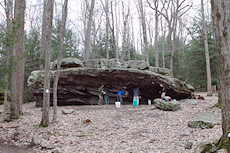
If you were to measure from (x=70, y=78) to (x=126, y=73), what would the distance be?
4.36 meters

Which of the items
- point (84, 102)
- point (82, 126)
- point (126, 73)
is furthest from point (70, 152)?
point (84, 102)

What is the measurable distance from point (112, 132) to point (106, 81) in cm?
720

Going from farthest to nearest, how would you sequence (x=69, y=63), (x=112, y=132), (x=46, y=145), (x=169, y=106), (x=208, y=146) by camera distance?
(x=69, y=63) < (x=169, y=106) < (x=112, y=132) < (x=46, y=145) < (x=208, y=146)

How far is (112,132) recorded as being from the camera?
740cm

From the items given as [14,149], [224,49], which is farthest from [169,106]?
[14,149]

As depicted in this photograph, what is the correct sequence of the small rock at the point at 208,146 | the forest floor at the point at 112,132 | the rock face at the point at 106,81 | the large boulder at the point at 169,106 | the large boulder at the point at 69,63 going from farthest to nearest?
1. the large boulder at the point at 69,63
2. the rock face at the point at 106,81
3. the large boulder at the point at 169,106
4. the forest floor at the point at 112,132
5. the small rock at the point at 208,146

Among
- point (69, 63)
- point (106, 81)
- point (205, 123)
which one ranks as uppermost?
point (69, 63)

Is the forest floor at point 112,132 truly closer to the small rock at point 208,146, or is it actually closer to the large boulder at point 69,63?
the small rock at point 208,146

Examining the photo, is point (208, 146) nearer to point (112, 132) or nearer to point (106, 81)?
point (112, 132)

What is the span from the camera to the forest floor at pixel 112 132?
5496 millimetres

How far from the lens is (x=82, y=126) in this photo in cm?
850

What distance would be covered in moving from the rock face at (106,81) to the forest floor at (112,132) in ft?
→ 10.5

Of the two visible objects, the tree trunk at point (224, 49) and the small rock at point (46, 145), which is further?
the small rock at point (46, 145)

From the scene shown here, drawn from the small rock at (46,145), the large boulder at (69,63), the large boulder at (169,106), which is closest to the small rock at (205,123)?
the large boulder at (169,106)
